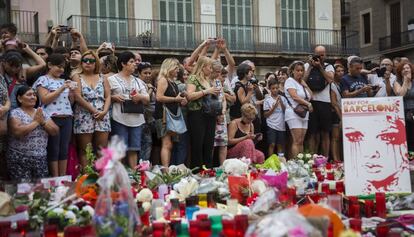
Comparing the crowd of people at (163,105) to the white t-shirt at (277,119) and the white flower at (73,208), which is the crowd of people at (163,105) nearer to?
the white t-shirt at (277,119)

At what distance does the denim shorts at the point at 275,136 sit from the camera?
9.53 metres

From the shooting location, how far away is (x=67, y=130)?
6.93 metres

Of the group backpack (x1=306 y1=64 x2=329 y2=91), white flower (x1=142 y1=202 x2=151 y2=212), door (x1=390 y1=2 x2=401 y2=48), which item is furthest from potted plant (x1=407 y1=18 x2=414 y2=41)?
white flower (x1=142 y1=202 x2=151 y2=212)

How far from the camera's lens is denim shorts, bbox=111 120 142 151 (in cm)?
750

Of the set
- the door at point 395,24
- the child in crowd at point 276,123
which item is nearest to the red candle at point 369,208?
the child in crowd at point 276,123

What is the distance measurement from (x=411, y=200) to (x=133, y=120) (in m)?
3.70

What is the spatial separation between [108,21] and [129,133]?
17649 millimetres

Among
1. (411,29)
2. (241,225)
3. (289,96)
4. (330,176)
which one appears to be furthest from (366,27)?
(241,225)

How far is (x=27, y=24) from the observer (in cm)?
2227

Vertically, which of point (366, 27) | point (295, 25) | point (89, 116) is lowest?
point (89, 116)

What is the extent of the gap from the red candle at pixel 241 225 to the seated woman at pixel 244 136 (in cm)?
486

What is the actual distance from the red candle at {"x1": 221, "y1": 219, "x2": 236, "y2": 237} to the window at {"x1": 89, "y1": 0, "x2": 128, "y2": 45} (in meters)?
21.4

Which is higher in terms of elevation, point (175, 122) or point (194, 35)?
point (194, 35)

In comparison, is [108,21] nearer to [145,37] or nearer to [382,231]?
[145,37]
